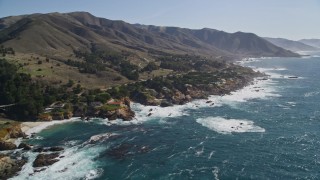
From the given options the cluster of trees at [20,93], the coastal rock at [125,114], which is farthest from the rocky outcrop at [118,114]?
the cluster of trees at [20,93]

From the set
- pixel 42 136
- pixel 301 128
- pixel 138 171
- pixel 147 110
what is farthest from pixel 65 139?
pixel 301 128

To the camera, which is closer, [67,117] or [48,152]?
[48,152]

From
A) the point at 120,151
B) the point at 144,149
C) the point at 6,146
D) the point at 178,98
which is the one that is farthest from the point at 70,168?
the point at 178,98

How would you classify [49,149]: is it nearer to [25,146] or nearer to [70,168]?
[25,146]

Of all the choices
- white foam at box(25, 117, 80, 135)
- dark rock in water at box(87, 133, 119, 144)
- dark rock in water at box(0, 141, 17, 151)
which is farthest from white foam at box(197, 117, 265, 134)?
dark rock in water at box(0, 141, 17, 151)

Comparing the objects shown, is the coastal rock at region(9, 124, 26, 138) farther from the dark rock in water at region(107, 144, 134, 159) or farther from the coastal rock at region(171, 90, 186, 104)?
the coastal rock at region(171, 90, 186, 104)

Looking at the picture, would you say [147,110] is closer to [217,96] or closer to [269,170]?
[217,96]

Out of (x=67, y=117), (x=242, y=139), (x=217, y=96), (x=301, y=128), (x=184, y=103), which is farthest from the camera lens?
(x=217, y=96)

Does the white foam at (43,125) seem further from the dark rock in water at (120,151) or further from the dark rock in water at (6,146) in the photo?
the dark rock in water at (120,151)
